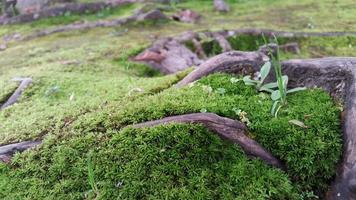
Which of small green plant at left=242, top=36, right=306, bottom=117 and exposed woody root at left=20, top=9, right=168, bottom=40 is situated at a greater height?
small green plant at left=242, top=36, right=306, bottom=117

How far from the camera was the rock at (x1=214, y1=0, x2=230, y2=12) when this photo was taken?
1341cm

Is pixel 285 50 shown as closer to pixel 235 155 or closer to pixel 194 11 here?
pixel 194 11

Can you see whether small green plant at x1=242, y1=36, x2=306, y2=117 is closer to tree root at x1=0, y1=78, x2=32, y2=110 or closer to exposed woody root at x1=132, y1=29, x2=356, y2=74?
tree root at x1=0, y1=78, x2=32, y2=110

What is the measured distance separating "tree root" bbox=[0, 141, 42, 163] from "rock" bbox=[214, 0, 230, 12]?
10718 millimetres

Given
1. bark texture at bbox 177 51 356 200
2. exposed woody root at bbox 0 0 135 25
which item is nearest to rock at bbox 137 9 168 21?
exposed woody root at bbox 0 0 135 25

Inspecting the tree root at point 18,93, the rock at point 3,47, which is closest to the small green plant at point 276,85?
the tree root at point 18,93

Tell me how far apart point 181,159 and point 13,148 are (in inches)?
63.9

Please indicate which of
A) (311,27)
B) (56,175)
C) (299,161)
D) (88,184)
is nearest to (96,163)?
(88,184)

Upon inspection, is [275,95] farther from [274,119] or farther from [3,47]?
[3,47]

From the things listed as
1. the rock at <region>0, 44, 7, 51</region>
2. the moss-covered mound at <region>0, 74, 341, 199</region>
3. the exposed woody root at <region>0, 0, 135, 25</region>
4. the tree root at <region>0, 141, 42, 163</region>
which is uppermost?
the moss-covered mound at <region>0, 74, 341, 199</region>

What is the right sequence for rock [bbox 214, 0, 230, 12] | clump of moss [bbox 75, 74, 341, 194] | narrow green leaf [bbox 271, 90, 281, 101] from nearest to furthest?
1. clump of moss [bbox 75, 74, 341, 194]
2. narrow green leaf [bbox 271, 90, 281, 101]
3. rock [bbox 214, 0, 230, 12]

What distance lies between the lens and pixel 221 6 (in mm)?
13578

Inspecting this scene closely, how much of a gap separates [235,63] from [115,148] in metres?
1.65

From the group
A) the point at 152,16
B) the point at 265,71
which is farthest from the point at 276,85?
the point at 152,16
